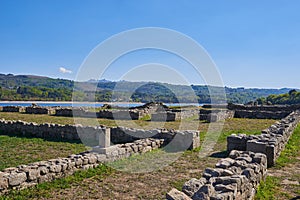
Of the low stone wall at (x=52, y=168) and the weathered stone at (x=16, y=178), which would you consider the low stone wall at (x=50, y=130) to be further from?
the weathered stone at (x=16, y=178)

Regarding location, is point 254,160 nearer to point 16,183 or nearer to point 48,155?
point 16,183

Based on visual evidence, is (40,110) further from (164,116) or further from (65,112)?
(164,116)

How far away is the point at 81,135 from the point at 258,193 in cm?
1073

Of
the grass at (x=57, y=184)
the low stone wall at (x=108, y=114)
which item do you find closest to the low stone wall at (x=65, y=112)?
the low stone wall at (x=108, y=114)

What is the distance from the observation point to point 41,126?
16781mm

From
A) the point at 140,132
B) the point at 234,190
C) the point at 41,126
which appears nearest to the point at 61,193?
the point at 234,190

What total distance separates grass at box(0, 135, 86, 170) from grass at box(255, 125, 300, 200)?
26.4ft

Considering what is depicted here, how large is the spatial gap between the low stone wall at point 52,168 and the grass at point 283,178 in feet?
17.5

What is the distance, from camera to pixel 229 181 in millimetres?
5668

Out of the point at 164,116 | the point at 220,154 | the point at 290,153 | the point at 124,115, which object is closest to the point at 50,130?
the point at 220,154

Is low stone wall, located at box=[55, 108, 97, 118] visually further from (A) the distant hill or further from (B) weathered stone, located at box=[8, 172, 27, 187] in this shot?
(B) weathered stone, located at box=[8, 172, 27, 187]

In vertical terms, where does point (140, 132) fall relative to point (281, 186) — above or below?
above

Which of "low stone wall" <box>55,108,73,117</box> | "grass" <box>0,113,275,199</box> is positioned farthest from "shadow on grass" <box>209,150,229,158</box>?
"low stone wall" <box>55,108,73,117</box>

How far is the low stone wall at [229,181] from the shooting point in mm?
4871
